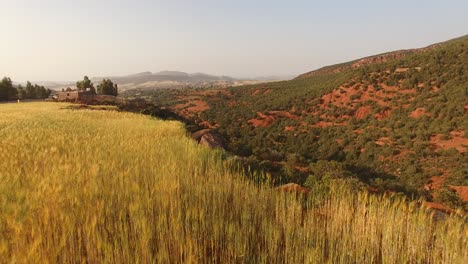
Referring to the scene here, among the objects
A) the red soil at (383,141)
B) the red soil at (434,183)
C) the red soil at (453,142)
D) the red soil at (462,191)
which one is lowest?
the red soil at (434,183)

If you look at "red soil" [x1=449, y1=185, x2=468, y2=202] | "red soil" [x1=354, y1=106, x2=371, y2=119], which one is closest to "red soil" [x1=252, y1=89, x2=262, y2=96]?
"red soil" [x1=354, y1=106, x2=371, y2=119]

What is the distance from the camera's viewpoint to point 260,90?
8794 centimetres

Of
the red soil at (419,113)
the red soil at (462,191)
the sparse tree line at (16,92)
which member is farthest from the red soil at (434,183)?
the sparse tree line at (16,92)

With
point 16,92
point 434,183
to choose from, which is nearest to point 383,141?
point 434,183

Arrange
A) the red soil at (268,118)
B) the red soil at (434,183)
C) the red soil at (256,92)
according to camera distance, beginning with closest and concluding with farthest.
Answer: the red soil at (434,183)
the red soil at (268,118)
the red soil at (256,92)

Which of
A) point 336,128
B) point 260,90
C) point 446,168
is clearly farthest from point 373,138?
point 260,90

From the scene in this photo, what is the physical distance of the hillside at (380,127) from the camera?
22.0 m

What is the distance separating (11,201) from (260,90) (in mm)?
86060

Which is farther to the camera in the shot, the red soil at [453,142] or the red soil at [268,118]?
the red soil at [268,118]

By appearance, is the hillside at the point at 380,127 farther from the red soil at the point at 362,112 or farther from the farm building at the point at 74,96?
the farm building at the point at 74,96

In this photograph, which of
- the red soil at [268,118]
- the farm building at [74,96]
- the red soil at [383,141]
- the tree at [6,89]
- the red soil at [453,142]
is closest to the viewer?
the red soil at [453,142]

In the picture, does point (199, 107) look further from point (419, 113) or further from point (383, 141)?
point (419, 113)

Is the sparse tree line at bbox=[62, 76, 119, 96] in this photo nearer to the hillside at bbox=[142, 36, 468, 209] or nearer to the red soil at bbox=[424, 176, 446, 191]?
the hillside at bbox=[142, 36, 468, 209]

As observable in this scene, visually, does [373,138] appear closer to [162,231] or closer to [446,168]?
[446,168]
